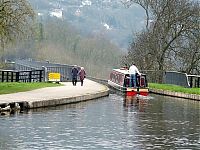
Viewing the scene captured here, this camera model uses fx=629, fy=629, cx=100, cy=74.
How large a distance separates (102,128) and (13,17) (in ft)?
60.0

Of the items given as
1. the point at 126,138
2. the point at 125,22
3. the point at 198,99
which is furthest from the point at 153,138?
the point at 125,22

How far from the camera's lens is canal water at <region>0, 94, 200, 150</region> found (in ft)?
64.8

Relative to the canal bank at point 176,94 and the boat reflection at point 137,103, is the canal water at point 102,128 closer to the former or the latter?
the boat reflection at point 137,103

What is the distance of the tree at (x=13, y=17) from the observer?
39906 millimetres

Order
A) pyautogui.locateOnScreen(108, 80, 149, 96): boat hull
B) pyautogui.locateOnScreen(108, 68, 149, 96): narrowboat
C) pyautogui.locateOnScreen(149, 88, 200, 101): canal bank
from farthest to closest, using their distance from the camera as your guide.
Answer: pyautogui.locateOnScreen(108, 68, 149, 96): narrowboat, pyautogui.locateOnScreen(108, 80, 149, 96): boat hull, pyautogui.locateOnScreen(149, 88, 200, 101): canal bank

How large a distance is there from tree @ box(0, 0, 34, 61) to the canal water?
8.70 meters

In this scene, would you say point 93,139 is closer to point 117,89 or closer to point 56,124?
point 56,124

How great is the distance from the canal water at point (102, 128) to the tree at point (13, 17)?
8697 mm

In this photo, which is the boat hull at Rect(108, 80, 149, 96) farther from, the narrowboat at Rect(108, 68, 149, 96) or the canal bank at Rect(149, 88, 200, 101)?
the canal bank at Rect(149, 88, 200, 101)

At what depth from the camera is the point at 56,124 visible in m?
24.8

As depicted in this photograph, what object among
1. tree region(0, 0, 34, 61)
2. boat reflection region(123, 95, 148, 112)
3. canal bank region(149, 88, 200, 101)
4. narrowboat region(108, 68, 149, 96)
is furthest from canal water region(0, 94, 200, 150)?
narrowboat region(108, 68, 149, 96)

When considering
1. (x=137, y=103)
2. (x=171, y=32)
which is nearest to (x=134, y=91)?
(x=137, y=103)

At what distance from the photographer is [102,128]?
78.1 ft

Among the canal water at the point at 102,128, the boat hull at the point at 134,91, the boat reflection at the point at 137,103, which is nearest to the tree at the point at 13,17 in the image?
the boat reflection at the point at 137,103
